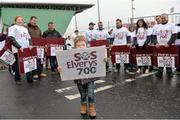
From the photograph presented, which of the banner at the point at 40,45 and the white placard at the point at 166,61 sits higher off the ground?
the banner at the point at 40,45

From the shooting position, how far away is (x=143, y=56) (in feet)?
37.2

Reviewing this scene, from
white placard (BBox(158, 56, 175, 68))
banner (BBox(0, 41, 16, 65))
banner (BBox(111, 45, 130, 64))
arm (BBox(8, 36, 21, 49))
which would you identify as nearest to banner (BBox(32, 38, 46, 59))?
banner (BBox(0, 41, 16, 65))

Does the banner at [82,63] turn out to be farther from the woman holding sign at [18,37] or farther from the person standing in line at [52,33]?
the person standing in line at [52,33]

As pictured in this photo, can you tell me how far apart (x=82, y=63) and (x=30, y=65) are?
14.8 feet

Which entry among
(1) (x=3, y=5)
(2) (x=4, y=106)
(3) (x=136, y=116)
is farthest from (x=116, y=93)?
(1) (x=3, y=5)

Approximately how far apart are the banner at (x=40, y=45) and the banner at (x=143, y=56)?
3.27 metres

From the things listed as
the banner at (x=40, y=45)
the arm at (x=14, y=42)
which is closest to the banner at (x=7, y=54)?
the arm at (x=14, y=42)

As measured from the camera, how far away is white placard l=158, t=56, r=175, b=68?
10.2 m

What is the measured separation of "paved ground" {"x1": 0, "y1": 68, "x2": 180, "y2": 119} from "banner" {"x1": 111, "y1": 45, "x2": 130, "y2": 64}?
1157 mm

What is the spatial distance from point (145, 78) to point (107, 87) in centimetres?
171

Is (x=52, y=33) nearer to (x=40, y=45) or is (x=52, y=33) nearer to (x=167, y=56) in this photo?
(x=40, y=45)

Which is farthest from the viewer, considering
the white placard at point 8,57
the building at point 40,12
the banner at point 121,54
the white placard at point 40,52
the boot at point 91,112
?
the building at point 40,12

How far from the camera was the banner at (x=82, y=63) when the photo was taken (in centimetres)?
618

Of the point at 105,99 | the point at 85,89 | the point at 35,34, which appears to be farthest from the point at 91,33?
the point at 85,89
